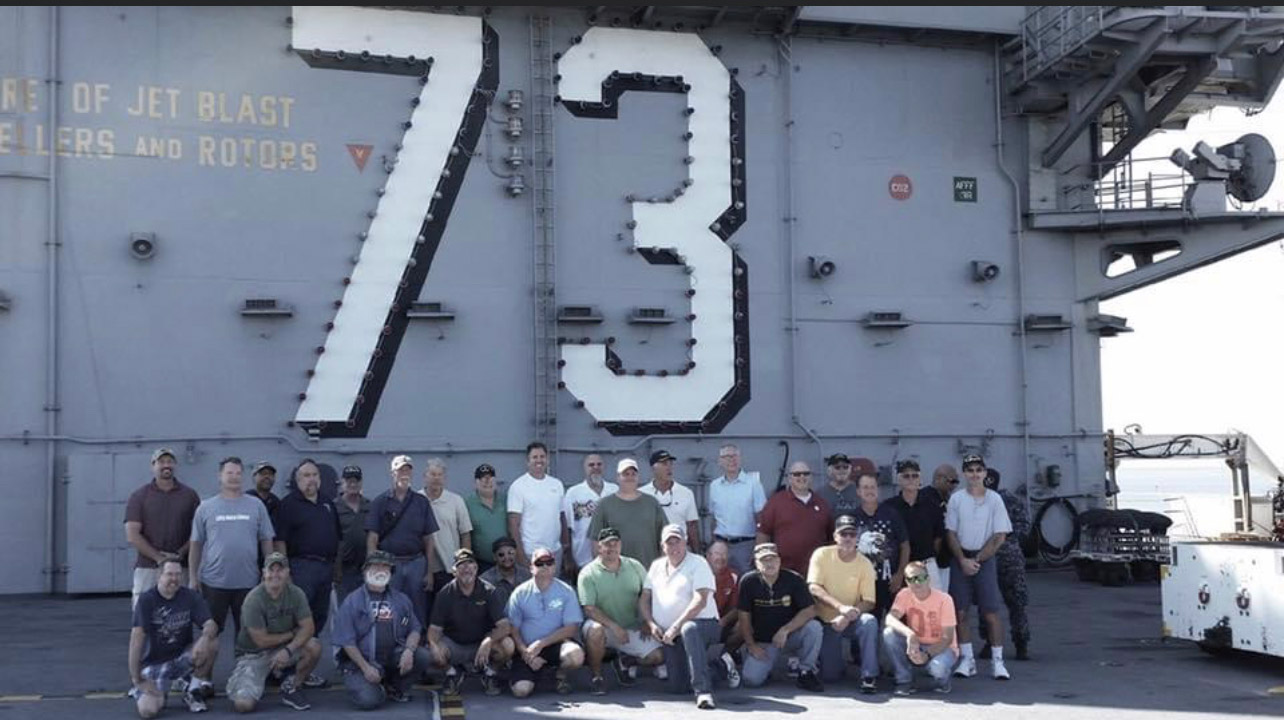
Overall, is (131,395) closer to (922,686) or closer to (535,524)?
(535,524)

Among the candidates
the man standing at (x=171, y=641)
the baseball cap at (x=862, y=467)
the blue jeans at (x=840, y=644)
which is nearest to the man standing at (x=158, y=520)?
the man standing at (x=171, y=641)

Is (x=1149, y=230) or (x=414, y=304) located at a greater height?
(x=1149, y=230)

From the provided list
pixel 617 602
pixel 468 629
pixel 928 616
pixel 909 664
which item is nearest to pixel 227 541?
pixel 468 629

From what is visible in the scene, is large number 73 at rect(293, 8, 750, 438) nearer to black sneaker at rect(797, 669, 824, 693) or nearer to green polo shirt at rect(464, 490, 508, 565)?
green polo shirt at rect(464, 490, 508, 565)

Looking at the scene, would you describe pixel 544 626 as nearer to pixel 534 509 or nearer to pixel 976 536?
pixel 534 509

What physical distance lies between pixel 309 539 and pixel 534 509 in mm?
1995

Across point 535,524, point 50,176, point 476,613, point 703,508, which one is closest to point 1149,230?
point 703,508

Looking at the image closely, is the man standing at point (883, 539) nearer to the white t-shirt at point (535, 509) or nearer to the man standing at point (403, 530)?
the white t-shirt at point (535, 509)

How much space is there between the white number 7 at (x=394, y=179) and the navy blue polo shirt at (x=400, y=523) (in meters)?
4.97

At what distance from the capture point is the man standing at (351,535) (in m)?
11.5

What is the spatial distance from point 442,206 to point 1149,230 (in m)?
10.4

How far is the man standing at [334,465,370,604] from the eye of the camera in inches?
452

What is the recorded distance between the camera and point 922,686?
10.5 meters

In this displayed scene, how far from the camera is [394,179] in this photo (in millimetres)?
16062
